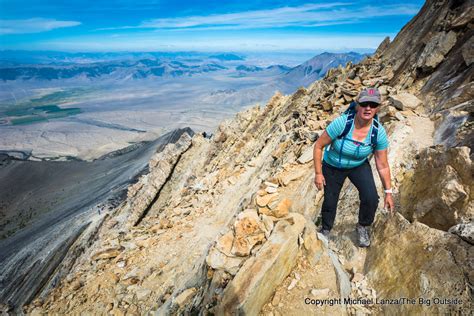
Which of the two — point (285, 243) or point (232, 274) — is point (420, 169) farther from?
point (232, 274)

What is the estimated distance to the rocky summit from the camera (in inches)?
208

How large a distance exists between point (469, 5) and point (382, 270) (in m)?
15.8

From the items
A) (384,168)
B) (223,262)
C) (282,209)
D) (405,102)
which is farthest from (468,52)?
(223,262)

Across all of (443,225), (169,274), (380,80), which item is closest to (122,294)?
(169,274)

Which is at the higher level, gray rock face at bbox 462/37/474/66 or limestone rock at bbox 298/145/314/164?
gray rock face at bbox 462/37/474/66

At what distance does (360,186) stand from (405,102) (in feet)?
24.7

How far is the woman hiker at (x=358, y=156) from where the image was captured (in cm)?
562

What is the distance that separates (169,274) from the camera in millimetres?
9875

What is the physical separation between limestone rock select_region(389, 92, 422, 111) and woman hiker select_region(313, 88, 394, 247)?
263 inches

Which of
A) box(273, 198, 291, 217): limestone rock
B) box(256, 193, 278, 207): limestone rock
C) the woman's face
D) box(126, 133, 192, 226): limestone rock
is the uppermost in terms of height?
the woman's face

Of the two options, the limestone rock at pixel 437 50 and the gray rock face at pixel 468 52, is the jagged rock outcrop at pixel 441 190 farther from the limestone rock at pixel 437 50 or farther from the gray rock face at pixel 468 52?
the limestone rock at pixel 437 50

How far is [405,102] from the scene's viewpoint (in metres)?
11.6

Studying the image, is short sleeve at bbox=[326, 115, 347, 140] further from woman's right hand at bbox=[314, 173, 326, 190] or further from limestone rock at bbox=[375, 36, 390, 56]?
limestone rock at bbox=[375, 36, 390, 56]

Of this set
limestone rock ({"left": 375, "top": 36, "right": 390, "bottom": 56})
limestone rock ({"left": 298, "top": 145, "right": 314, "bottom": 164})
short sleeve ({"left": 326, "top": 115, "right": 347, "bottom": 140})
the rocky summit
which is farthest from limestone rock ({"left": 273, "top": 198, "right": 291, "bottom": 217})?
limestone rock ({"left": 375, "top": 36, "right": 390, "bottom": 56})
